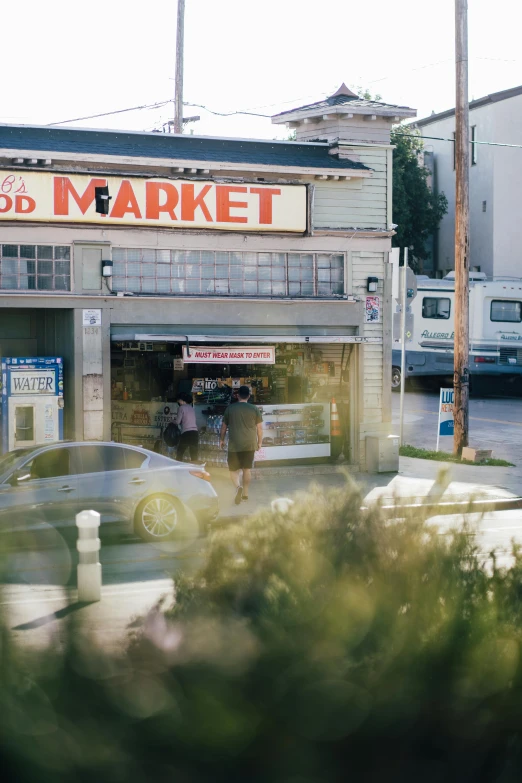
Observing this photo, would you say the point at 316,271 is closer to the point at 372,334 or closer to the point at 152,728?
the point at 372,334

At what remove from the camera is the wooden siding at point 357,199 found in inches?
682

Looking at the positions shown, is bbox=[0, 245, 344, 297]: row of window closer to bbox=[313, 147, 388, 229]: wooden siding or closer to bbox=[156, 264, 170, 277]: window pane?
bbox=[156, 264, 170, 277]: window pane

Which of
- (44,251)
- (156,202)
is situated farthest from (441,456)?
(44,251)

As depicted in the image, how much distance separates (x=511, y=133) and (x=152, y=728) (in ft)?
127

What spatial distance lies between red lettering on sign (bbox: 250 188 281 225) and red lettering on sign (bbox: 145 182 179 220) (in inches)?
57.3

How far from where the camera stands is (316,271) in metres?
17.4

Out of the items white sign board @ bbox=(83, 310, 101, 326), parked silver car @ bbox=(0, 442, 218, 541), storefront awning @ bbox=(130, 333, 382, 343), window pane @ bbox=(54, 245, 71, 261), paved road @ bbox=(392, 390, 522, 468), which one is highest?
window pane @ bbox=(54, 245, 71, 261)

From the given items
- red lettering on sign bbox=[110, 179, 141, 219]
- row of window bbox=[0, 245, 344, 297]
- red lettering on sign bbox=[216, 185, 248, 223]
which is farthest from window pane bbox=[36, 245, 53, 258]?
red lettering on sign bbox=[216, 185, 248, 223]

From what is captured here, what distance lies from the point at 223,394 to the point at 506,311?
16712mm

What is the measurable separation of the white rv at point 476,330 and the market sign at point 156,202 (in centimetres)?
1524

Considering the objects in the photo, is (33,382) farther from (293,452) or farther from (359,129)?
(359,129)

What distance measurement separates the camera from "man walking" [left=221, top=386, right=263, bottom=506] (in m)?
14.3

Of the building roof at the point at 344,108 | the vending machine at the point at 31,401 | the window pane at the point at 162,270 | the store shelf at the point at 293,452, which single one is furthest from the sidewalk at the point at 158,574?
the building roof at the point at 344,108

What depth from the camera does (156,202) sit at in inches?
633
